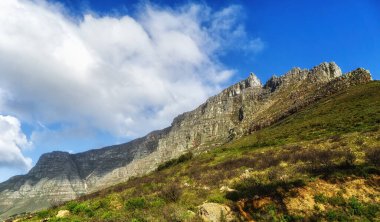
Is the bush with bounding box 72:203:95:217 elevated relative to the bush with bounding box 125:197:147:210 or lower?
elevated

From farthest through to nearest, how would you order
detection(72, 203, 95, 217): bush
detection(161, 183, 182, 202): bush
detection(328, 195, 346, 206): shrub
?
detection(72, 203, 95, 217): bush, detection(161, 183, 182, 202): bush, detection(328, 195, 346, 206): shrub

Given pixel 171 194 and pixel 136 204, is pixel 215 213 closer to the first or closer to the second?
pixel 171 194

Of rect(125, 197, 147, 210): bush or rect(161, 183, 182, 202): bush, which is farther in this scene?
rect(161, 183, 182, 202): bush

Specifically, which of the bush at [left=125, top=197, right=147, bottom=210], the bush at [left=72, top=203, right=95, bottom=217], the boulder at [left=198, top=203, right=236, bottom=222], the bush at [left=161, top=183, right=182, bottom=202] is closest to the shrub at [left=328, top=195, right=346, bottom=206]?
the boulder at [left=198, top=203, right=236, bottom=222]

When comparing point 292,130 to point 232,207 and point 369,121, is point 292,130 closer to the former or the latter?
point 369,121

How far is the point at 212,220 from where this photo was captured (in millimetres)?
17031

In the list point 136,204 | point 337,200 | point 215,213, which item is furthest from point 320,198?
point 136,204

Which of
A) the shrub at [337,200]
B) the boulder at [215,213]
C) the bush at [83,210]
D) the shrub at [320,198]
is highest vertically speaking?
the bush at [83,210]

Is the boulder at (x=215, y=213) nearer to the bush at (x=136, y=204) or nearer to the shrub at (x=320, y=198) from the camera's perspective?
the shrub at (x=320, y=198)

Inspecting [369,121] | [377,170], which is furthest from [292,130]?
[377,170]

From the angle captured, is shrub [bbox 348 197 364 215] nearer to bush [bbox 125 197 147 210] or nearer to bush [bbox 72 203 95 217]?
bush [bbox 125 197 147 210]

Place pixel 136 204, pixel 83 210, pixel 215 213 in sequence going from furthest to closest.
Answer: pixel 83 210 → pixel 136 204 → pixel 215 213

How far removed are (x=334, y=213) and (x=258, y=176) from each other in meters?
9.97

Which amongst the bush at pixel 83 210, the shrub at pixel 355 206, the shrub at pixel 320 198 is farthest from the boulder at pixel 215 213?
the bush at pixel 83 210
